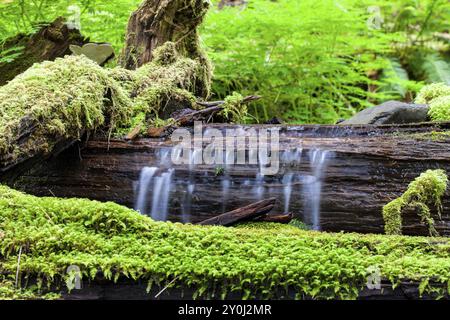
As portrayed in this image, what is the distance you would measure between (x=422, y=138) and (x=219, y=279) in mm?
2031

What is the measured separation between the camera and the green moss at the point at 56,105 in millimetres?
3396

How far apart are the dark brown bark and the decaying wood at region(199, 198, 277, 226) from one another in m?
2.06


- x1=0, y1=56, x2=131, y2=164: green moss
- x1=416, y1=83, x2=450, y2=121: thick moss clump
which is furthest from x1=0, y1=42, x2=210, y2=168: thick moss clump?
x1=416, y1=83, x2=450, y2=121: thick moss clump

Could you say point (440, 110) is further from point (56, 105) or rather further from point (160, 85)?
point (56, 105)

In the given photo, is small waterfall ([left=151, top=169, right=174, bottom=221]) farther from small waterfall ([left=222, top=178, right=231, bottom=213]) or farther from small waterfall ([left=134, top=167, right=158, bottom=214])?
small waterfall ([left=222, top=178, right=231, bottom=213])

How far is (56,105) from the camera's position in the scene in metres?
3.61

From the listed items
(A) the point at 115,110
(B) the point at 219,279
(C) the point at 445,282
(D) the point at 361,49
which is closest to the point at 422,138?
(C) the point at 445,282

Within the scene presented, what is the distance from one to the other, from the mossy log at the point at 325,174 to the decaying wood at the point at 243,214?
0.28m

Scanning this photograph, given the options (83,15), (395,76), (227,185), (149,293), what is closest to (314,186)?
(227,185)

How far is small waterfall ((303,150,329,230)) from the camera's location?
3598 millimetres

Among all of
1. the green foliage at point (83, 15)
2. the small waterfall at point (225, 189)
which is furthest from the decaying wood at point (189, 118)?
the green foliage at point (83, 15)

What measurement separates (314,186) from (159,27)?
7.79ft

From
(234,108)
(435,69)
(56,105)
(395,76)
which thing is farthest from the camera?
(435,69)

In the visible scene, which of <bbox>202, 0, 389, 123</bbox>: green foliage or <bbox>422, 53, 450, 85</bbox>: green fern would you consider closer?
<bbox>202, 0, 389, 123</bbox>: green foliage
